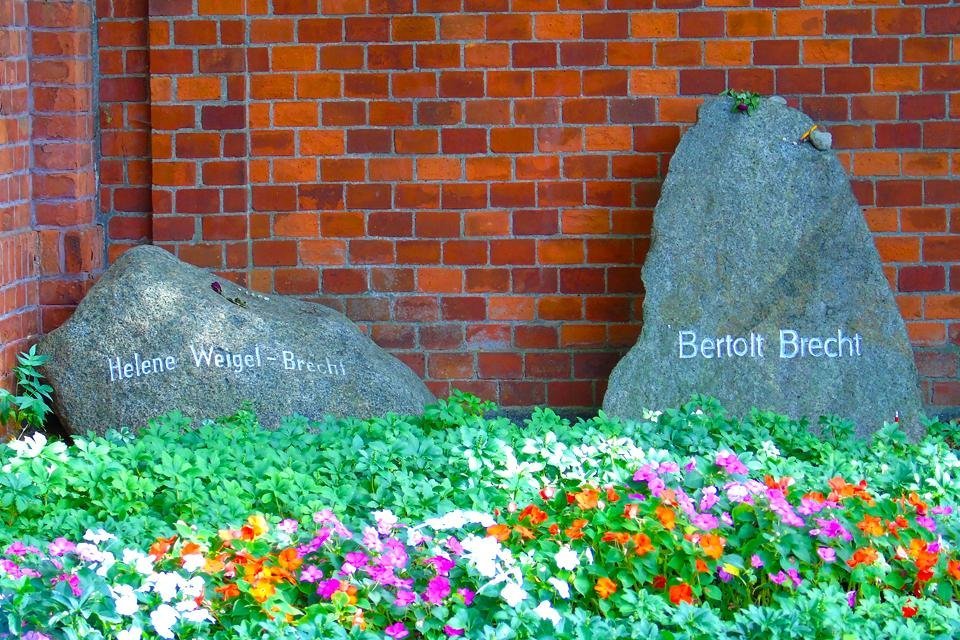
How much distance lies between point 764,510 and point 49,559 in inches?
61.6

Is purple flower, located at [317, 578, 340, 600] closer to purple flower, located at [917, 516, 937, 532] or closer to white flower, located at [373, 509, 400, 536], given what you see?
white flower, located at [373, 509, 400, 536]

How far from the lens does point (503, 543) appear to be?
2.81 m

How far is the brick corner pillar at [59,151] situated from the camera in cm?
496

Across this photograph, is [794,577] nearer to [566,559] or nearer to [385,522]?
[566,559]

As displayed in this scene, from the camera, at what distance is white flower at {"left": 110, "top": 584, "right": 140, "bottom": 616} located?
95.3 inches

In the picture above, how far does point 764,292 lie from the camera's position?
185 inches

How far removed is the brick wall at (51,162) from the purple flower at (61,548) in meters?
2.21

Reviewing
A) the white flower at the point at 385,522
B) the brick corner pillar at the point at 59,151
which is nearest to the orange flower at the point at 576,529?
the white flower at the point at 385,522

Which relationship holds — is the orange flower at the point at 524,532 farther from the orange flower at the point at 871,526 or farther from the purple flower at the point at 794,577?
the orange flower at the point at 871,526

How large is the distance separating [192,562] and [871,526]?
1.46 meters

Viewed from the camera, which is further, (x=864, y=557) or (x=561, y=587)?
(x=864, y=557)

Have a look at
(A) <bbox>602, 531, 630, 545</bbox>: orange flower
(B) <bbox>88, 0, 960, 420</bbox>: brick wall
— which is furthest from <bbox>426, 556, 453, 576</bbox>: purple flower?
(B) <bbox>88, 0, 960, 420</bbox>: brick wall

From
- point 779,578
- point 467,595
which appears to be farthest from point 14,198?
point 779,578

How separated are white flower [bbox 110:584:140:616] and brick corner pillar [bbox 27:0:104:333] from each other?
110 inches
